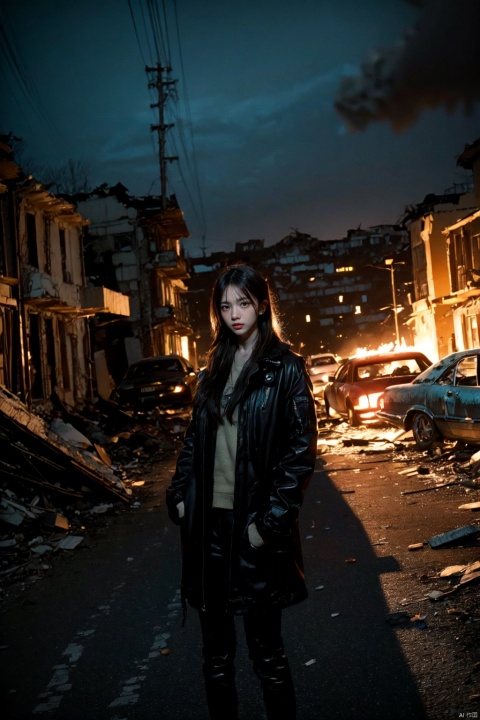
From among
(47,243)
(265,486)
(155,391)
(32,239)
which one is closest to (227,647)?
(265,486)

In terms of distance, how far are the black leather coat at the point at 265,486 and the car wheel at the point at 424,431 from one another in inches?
345

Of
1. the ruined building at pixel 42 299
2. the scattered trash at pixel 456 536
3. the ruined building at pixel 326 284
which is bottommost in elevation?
the scattered trash at pixel 456 536

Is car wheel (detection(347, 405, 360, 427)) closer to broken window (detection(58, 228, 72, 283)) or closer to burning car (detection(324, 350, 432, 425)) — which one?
burning car (detection(324, 350, 432, 425))

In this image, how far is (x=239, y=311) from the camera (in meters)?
3.06

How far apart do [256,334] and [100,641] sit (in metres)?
2.66

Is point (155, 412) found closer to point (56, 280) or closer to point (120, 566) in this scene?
point (56, 280)

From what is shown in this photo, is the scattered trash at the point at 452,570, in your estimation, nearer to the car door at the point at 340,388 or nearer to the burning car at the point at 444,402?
the burning car at the point at 444,402

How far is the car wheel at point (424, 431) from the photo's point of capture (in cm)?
1115

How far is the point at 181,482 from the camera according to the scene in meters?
3.06

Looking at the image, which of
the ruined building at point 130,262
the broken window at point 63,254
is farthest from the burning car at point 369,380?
the ruined building at point 130,262

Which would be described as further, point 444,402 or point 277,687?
point 444,402

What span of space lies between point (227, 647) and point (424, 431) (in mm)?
9270

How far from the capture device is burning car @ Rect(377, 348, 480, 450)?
9859 millimetres

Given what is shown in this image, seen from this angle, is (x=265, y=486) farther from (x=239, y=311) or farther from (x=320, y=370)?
(x=320, y=370)
